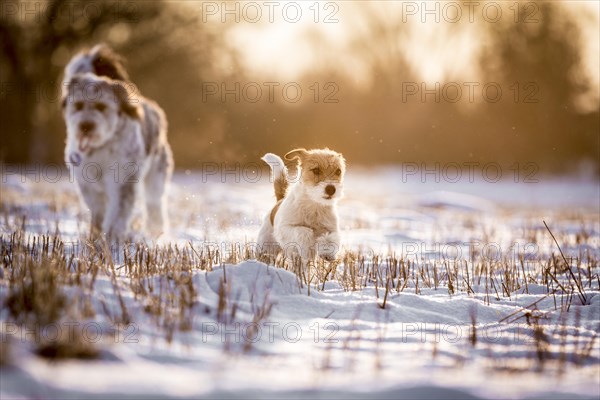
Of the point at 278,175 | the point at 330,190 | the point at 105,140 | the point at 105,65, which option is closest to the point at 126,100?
the point at 105,140

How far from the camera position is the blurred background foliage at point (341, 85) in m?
26.1

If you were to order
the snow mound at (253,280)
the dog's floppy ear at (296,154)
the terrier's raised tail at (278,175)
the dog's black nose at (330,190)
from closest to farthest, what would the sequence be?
the snow mound at (253,280) < the dog's black nose at (330,190) < the dog's floppy ear at (296,154) < the terrier's raised tail at (278,175)

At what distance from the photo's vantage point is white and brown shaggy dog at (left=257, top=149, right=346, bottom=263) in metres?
5.82

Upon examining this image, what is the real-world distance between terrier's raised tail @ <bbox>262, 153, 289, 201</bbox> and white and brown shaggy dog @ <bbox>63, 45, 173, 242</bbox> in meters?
1.93

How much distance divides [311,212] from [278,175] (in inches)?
45.2

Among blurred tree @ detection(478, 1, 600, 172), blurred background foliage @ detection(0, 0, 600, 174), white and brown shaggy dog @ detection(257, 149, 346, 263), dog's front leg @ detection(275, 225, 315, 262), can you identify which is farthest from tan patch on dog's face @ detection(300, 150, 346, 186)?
blurred tree @ detection(478, 1, 600, 172)

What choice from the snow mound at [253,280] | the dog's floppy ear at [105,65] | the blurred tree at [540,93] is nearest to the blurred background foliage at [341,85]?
the blurred tree at [540,93]

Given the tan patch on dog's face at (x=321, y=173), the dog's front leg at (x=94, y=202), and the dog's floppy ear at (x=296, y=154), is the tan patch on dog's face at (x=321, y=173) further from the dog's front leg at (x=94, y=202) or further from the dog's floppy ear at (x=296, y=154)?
the dog's front leg at (x=94, y=202)

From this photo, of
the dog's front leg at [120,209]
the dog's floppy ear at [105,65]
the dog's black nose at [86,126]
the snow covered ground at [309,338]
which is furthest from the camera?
the dog's floppy ear at [105,65]

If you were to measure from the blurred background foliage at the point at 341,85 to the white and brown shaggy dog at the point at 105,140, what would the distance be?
17690 millimetres

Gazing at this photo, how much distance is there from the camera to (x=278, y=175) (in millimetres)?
7125

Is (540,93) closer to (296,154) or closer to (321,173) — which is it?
(296,154)

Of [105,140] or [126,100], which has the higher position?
[126,100]

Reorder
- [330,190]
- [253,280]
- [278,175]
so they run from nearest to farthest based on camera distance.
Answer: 1. [253,280]
2. [330,190]
3. [278,175]
